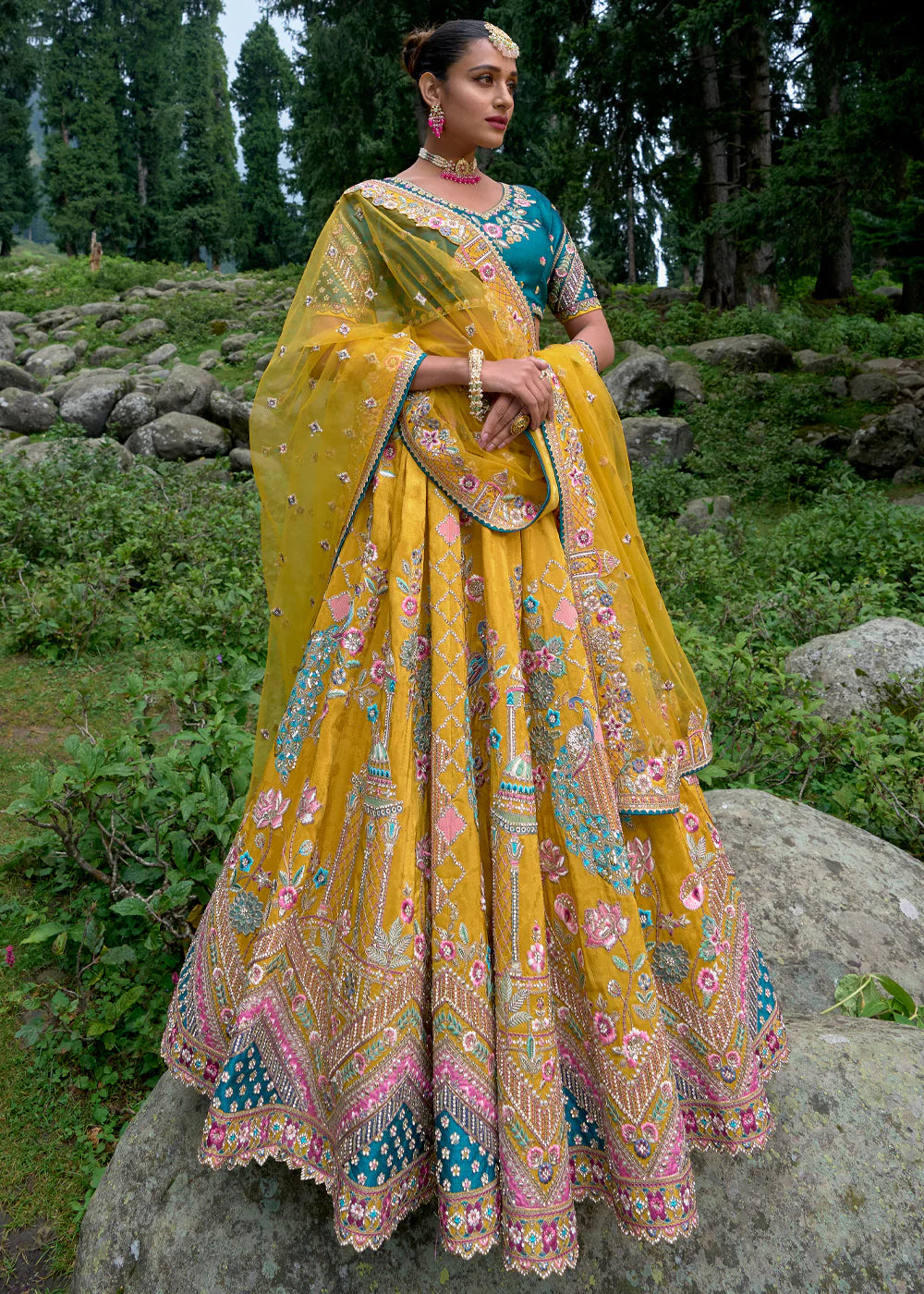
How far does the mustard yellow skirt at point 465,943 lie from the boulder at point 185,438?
8683 mm

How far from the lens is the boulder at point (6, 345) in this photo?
49.0ft

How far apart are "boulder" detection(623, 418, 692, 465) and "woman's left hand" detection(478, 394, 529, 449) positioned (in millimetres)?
7375

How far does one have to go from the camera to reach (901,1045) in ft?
6.40

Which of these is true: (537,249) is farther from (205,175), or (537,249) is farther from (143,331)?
(205,175)

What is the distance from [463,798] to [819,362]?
11.1 metres

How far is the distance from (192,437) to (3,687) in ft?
19.5

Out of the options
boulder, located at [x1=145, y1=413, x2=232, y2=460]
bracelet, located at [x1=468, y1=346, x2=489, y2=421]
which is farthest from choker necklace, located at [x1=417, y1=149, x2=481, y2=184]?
boulder, located at [x1=145, y1=413, x2=232, y2=460]

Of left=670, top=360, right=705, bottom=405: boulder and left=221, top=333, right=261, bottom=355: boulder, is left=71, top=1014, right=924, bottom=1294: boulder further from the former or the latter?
left=221, top=333, right=261, bottom=355: boulder

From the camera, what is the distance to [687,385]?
10.5 m

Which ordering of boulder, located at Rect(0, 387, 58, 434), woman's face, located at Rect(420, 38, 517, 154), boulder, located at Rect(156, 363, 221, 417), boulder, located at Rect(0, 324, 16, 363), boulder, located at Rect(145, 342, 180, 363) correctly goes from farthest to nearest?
boulder, located at Rect(0, 324, 16, 363) < boulder, located at Rect(145, 342, 180, 363) < boulder, located at Rect(156, 363, 221, 417) < boulder, located at Rect(0, 387, 58, 434) < woman's face, located at Rect(420, 38, 517, 154)

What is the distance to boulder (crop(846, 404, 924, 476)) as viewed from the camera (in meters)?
8.62

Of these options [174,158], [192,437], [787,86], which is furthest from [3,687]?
[174,158]

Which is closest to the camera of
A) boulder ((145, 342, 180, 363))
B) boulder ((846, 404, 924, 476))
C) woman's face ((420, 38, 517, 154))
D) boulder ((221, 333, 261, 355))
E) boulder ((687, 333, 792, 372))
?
woman's face ((420, 38, 517, 154))

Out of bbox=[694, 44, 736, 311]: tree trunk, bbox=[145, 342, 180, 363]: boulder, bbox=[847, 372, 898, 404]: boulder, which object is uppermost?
bbox=[694, 44, 736, 311]: tree trunk
